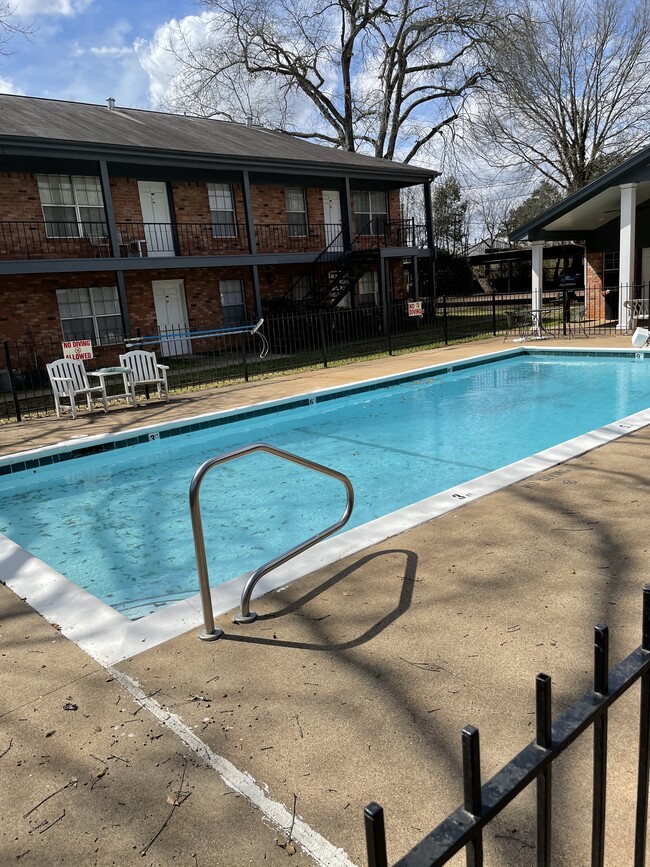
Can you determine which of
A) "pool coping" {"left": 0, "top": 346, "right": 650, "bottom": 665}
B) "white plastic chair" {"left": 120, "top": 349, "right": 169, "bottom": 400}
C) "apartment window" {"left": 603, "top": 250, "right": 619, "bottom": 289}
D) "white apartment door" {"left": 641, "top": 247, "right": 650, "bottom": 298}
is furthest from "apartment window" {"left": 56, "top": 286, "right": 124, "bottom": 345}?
"white apartment door" {"left": 641, "top": 247, "right": 650, "bottom": 298}

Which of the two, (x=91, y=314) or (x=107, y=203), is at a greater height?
(x=107, y=203)

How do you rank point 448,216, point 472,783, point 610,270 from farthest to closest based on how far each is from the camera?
1. point 448,216
2. point 610,270
3. point 472,783

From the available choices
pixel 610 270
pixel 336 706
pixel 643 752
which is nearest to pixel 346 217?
pixel 610 270

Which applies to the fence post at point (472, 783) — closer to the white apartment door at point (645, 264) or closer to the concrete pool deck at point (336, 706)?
the concrete pool deck at point (336, 706)

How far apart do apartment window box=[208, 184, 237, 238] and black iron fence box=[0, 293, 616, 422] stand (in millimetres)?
3416

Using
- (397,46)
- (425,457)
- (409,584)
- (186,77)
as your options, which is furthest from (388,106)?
(409,584)

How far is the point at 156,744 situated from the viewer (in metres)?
2.53

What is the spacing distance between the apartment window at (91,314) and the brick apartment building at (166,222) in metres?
0.03

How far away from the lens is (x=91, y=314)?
18219mm

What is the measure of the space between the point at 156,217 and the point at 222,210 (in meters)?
2.35

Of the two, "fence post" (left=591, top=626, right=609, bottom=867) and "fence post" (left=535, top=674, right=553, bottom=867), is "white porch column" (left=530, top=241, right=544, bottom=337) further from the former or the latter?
"fence post" (left=535, top=674, right=553, bottom=867)

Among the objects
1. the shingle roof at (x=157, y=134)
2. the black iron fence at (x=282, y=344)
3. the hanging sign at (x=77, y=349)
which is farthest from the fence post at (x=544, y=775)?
the shingle roof at (x=157, y=134)

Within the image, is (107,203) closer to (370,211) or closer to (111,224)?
(111,224)

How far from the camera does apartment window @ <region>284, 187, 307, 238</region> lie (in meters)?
22.2
